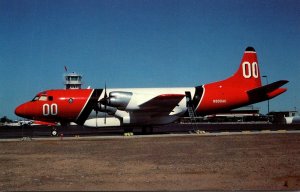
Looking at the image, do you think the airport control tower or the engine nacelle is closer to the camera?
the engine nacelle

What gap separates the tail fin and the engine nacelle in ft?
31.3

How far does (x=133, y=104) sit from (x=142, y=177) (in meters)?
19.5

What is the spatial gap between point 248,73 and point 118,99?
12180 mm

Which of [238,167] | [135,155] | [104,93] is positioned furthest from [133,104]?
[238,167]

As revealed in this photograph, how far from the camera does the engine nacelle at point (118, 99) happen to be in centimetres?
2856

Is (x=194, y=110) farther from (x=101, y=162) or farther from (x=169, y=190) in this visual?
(x=169, y=190)

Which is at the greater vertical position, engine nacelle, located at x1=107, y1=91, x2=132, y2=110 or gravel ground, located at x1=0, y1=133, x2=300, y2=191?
engine nacelle, located at x1=107, y1=91, x2=132, y2=110

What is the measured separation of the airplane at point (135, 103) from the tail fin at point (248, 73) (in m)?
0.68

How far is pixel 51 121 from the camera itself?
30797 mm

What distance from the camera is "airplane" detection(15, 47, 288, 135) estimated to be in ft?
95.2

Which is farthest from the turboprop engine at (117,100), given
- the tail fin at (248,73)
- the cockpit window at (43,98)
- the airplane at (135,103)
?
the tail fin at (248,73)

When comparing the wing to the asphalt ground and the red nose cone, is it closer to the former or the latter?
the asphalt ground

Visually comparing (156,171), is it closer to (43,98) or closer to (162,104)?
(162,104)

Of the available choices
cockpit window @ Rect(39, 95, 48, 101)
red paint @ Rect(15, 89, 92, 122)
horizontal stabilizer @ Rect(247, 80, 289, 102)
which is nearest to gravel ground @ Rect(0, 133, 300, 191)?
red paint @ Rect(15, 89, 92, 122)
